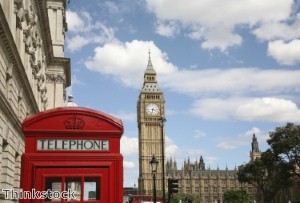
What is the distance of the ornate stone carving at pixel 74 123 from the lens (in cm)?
738

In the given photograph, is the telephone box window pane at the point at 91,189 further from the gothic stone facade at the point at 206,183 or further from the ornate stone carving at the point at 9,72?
the gothic stone facade at the point at 206,183

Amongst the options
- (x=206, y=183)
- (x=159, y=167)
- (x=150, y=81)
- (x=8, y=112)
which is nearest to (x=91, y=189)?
(x=8, y=112)

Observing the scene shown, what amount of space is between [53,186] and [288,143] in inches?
1788

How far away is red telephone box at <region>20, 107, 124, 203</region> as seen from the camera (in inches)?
278

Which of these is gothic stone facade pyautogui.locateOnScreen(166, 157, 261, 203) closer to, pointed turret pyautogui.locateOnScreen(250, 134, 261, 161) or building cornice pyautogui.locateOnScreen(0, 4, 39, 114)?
pointed turret pyautogui.locateOnScreen(250, 134, 261, 161)

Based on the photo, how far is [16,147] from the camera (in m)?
22.3

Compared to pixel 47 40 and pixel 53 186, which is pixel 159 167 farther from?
pixel 53 186

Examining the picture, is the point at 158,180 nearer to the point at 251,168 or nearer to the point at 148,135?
the point at 148,135

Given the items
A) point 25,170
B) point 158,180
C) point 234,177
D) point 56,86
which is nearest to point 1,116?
point 25,170

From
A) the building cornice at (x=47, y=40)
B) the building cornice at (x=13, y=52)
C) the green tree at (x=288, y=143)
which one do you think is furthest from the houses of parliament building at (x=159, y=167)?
the building cornice at (x=13, y=52)

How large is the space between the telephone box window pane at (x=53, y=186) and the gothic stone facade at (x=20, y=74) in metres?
10.7

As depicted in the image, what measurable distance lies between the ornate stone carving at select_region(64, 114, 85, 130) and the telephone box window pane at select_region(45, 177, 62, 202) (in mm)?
834

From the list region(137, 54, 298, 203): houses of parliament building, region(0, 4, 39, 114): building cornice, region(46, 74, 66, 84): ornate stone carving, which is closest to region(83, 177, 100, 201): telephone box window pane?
region(0, 4, 39, 114): building cornice

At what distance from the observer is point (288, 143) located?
162 ft
